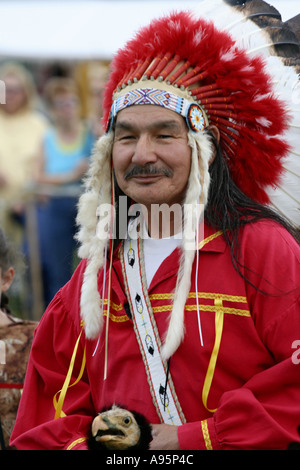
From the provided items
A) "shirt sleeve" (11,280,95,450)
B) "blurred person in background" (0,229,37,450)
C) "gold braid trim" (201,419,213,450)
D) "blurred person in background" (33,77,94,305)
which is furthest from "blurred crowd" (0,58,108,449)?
"gold braid trim" (201,419,213,450)

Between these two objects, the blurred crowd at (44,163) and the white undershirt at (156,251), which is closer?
the white undershirt at (156,251)

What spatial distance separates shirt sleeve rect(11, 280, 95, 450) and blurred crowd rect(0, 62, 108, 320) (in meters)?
3.47

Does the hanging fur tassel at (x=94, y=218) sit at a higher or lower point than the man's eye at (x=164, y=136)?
lower

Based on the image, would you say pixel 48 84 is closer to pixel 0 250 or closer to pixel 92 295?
pixel 0 250

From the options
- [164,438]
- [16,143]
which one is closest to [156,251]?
[164,438]

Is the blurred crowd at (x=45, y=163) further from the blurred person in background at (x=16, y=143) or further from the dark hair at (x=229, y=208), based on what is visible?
the dark hair at (x=229, y=208)

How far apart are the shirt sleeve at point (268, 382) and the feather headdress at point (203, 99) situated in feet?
1.00

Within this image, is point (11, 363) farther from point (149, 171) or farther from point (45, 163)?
point (45, 163)

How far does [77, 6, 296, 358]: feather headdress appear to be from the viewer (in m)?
3.12

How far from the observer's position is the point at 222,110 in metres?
3.22

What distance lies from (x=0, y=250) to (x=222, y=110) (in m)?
1.44

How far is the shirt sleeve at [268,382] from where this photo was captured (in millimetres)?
2805

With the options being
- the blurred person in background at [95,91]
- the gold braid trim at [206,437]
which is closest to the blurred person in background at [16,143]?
the blurred person in background at [95,91]

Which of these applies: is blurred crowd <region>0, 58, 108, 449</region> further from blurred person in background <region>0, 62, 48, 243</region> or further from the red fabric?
the red fabric
